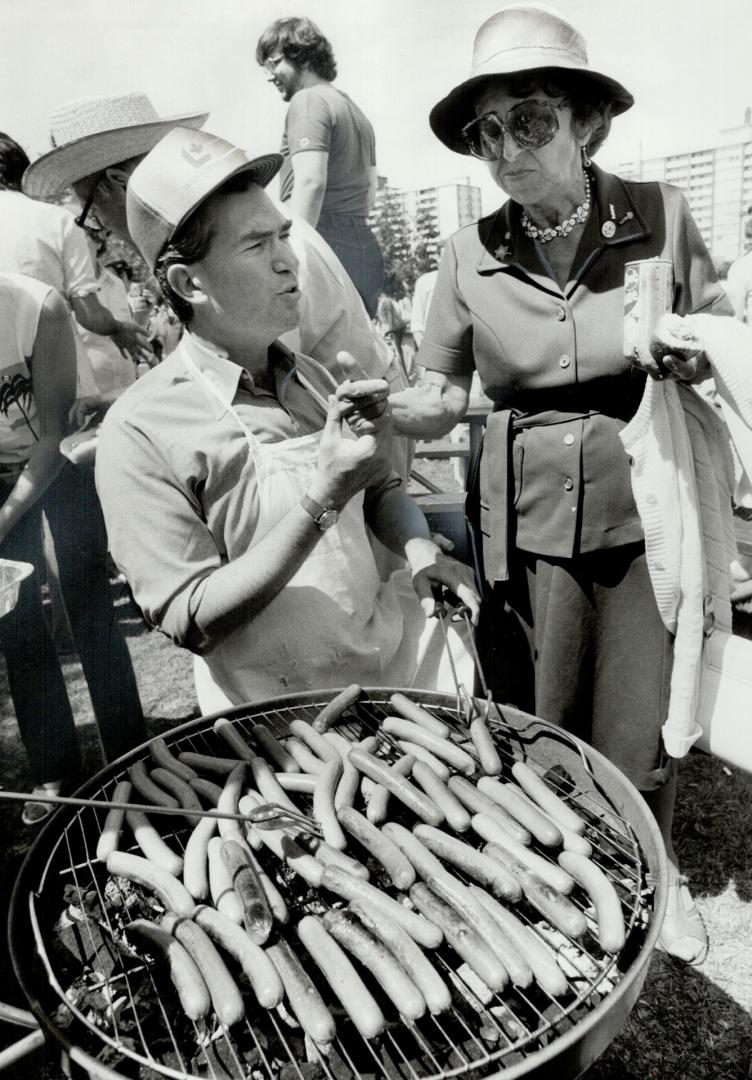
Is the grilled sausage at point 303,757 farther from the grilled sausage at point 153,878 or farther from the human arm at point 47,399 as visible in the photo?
the human arm at point 47,399

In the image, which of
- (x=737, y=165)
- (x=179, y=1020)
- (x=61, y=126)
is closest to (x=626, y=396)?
(x=179, y=1020)

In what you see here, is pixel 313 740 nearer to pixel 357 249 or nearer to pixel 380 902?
pixel 380 902

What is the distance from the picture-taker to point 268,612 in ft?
8.48

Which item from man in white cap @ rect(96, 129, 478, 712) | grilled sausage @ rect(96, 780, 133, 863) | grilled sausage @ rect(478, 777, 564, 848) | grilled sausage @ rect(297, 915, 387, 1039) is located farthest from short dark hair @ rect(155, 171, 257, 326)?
grilled sausage @ rect(297, 915, 387, 1039)

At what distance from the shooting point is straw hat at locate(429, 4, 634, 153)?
2.53m

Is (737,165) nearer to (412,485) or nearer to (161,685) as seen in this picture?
(412,485)

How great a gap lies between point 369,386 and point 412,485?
8.25m

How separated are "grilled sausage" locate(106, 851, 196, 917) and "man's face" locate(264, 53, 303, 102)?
4.96 metres

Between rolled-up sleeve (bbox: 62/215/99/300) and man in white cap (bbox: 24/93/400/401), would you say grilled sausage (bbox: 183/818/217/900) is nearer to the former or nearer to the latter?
man in white cap (bbox: 24/93/400/401)

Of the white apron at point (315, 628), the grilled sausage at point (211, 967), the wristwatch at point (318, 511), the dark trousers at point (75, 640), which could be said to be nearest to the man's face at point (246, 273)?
the white apron at point (315, 628)

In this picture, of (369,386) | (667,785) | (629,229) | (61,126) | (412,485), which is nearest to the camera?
(369,386)

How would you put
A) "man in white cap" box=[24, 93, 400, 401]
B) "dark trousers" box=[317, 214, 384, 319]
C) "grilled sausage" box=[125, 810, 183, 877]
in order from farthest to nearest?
1. "dark trousers" box=[317, 214, 384, 319]
2. "man in white cap" box=[24, 93, 400, 401]
3. "grilled sausage" box=[125, 810, 183, 877]

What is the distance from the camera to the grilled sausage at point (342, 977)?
1.46 metres

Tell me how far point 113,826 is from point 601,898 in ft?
3.88
